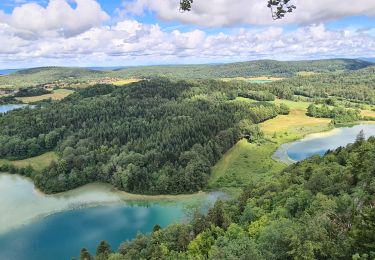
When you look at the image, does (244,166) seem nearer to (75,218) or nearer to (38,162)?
(75,218)

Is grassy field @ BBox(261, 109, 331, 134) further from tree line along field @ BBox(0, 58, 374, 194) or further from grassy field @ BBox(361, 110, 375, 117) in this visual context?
grassy field @ BBox(361, 110, 375, 117)

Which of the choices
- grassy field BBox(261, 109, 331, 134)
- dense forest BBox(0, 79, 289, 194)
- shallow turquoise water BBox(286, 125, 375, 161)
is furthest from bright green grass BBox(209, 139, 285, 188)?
grassy field BBox(261, 109, 331, 134)

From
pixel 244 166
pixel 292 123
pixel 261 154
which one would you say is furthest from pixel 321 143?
pixel 244 166

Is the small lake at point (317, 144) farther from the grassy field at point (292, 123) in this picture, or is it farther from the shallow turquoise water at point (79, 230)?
the shallow turquoise water at point (79, 230)

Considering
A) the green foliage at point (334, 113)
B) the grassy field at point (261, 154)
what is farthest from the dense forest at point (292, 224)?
the green foliage at point (334, 113)

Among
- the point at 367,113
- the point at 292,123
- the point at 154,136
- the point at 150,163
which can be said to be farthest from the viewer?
the point at 367,113

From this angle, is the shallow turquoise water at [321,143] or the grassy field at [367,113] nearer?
the shallow turquoise water at [321,143]

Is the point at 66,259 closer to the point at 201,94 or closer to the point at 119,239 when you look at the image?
the point at 119,239
